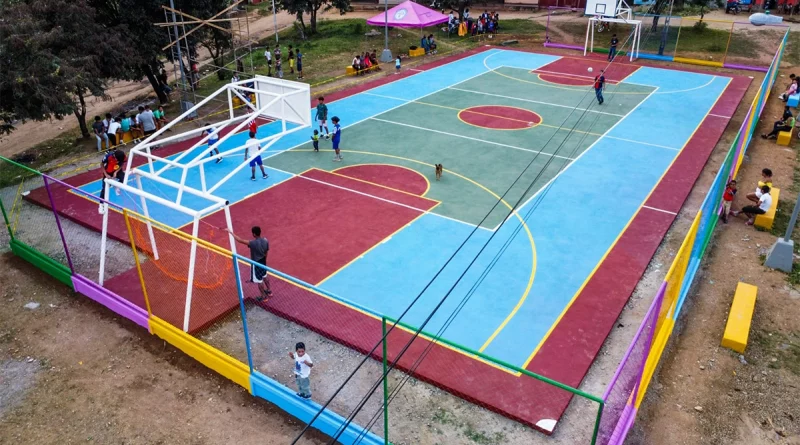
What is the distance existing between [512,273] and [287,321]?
16.8ft

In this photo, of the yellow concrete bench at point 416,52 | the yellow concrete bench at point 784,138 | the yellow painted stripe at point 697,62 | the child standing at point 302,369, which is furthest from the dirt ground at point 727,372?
the yellow concrete bench at point 416,52

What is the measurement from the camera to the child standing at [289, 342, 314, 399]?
934 cm

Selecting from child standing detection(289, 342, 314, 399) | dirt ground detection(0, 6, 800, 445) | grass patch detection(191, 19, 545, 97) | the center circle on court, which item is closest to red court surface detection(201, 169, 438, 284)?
dirt ground detection(0, 6, 800, 445)

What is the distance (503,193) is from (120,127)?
542 inches

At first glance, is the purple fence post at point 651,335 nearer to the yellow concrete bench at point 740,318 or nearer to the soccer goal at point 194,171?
the yellow concrete bench at point 740,318

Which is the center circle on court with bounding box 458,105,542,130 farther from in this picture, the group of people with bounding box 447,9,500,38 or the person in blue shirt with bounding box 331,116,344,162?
the group of people with bounding box 447,9,500,38

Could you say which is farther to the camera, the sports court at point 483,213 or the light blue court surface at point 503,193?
the light blue court surface at point 503,193

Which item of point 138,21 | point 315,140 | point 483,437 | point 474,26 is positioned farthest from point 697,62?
point 483,437

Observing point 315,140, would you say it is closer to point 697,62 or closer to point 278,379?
point 278,379

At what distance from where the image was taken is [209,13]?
82.0 ft

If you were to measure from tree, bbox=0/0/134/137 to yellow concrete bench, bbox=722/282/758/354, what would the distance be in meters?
18.9

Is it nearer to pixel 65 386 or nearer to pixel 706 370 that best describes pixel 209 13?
pixel 65 386

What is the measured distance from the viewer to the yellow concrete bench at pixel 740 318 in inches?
436

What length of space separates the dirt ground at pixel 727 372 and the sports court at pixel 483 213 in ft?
4.32
